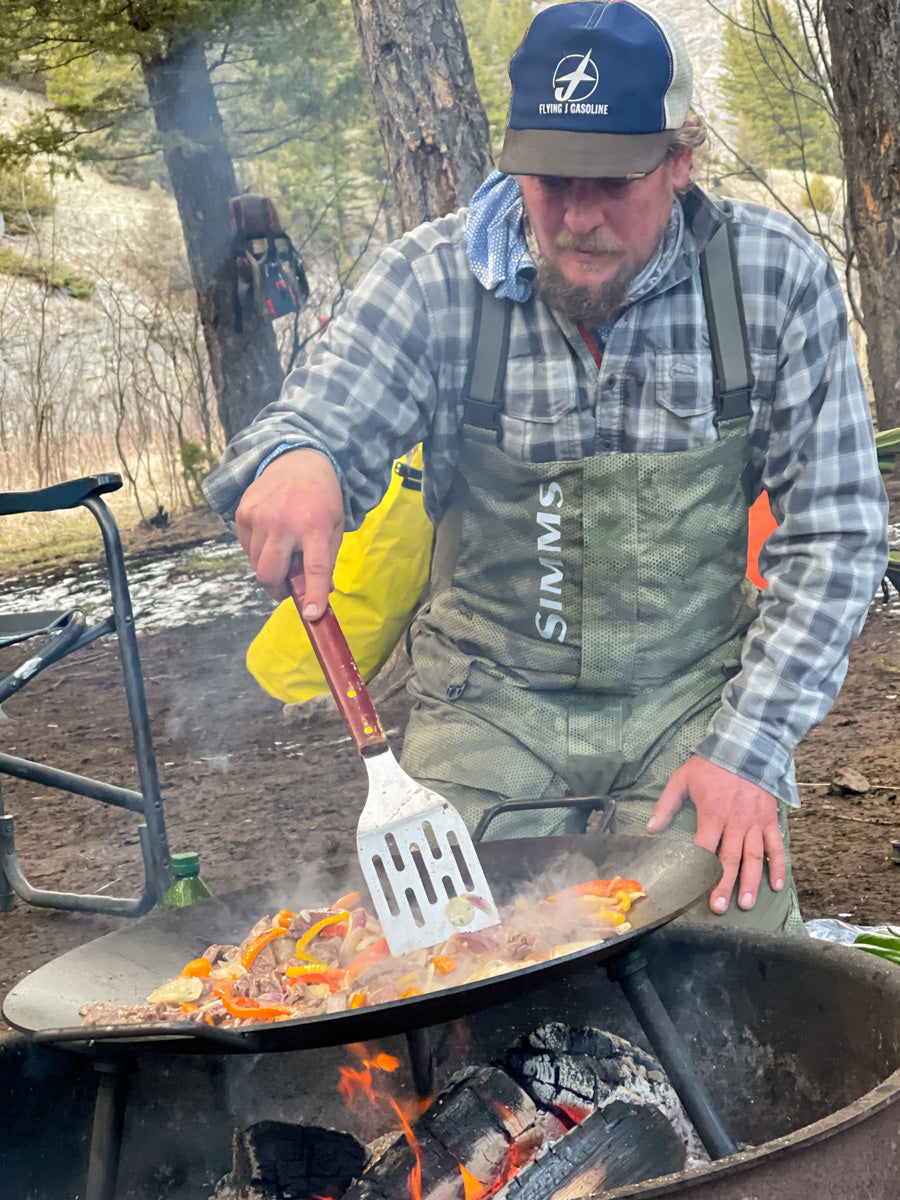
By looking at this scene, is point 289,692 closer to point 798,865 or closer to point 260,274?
point 798,865

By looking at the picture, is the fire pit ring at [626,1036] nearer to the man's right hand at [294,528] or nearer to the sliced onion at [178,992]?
the sliced onion at [178,992]

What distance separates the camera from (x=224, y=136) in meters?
8.88

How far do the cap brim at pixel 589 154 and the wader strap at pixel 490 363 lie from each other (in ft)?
1.01

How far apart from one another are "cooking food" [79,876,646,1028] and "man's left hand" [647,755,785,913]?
296 mm

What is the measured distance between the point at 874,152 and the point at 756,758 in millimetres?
4781

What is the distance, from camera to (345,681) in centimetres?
169

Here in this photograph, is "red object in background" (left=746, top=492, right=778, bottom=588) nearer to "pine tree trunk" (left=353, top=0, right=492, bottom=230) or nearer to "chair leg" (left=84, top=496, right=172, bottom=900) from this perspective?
"chair leg" (left=84, top=496, right=172, bottom=900)

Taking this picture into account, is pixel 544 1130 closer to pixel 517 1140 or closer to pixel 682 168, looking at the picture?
pixel 517 1140

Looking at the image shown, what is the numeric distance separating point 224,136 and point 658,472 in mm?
7539

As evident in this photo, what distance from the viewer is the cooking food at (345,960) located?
1643 mm

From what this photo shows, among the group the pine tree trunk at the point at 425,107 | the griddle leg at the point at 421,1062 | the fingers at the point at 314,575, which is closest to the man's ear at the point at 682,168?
the fingers at the point at 314,575

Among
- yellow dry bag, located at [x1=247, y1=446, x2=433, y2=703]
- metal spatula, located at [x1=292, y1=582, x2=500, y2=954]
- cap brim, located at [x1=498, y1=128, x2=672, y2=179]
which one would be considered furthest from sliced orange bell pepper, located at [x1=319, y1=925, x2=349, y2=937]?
cap brim, located at [x1=498, y1=128, x2=672, y2=179]

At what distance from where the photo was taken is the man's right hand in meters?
1.79

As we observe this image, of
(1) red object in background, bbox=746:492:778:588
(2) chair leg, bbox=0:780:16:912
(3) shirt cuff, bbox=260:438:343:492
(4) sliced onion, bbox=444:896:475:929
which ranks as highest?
(3) shirt cuff, bbox=260:438:343:492
